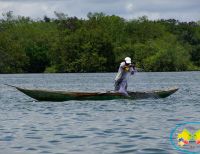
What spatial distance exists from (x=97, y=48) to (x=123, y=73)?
97296 millimetres

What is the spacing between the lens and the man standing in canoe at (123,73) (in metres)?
33.8

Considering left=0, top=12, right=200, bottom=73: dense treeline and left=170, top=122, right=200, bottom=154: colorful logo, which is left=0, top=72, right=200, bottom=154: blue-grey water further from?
left=0, top=12, right=200, bottom=73: dense treeline

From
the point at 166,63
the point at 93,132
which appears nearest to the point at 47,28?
the point at 166,63

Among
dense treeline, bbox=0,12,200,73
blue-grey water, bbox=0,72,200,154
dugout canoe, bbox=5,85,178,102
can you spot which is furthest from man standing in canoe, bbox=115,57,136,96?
dense treeline, bbox=0,12,200,73

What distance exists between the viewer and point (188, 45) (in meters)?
145

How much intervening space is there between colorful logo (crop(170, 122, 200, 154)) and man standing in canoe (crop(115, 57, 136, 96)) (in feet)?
36.2

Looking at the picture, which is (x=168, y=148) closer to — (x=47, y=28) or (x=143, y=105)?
(x=143, y=105)

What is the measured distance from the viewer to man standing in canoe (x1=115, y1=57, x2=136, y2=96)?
33844 mm

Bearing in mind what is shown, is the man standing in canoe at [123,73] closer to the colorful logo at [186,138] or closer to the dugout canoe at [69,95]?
the dugout canoe at [69,95]

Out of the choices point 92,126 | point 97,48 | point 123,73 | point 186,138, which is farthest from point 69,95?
point 97,48

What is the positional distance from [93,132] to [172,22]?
6020 inches

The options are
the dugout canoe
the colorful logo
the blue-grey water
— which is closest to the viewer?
the colorful logo

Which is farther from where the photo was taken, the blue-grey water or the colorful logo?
the blue-grey water

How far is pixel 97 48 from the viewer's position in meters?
132
